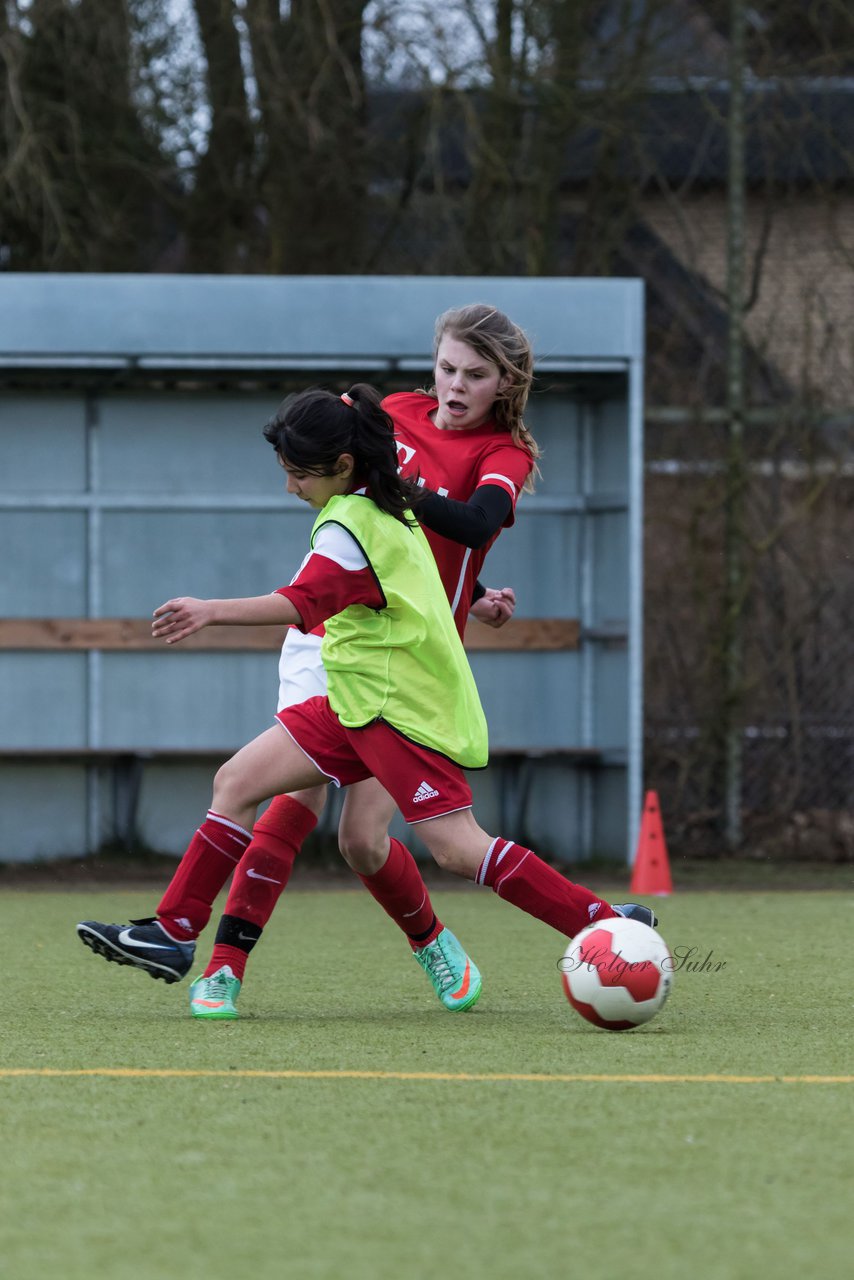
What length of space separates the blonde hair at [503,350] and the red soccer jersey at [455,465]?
4 cm

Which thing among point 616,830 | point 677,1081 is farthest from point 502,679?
point 677,1081

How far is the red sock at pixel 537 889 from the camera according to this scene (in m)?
4.55

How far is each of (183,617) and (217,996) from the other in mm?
1076

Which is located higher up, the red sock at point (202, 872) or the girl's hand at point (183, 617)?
the girl's hand at point (183, 617)

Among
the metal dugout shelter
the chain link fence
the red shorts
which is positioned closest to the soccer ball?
the red shorts

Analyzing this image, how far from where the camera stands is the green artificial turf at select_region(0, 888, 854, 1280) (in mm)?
2561

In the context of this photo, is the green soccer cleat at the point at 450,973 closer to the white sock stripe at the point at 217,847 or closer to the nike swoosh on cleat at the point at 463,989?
the nike swoosh on cleat at the point at 463,989

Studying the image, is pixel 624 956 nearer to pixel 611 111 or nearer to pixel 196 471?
pixel 196 471

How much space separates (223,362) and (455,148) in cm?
247

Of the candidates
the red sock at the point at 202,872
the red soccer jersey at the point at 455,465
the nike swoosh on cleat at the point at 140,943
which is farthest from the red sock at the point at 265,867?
the red soccer jersey at the point at 455,465

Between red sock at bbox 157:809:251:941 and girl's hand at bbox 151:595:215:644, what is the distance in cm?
71

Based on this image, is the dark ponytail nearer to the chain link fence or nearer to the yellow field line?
the yellow field line

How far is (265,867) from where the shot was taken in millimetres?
4859

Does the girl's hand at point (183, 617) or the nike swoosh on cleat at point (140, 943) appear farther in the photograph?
the nike swoosh on cleat at point (140, 943)
